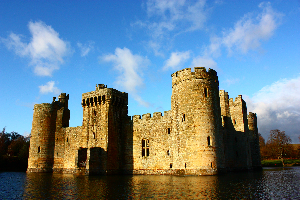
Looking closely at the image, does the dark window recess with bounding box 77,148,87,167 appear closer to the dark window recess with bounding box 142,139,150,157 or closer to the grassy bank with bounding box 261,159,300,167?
the dark window recess with bounding box 142,139,150,157

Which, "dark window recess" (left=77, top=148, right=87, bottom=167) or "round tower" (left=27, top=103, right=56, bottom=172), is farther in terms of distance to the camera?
"round tower" (left=27, top=103, right=56, bottom=172)

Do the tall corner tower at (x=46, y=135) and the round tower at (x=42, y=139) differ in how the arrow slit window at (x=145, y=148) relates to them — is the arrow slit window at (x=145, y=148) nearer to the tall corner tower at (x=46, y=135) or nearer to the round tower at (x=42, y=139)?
the tall corner tower at (x=46, y=135)

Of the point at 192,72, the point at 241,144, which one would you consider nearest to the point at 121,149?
the point at 192,72

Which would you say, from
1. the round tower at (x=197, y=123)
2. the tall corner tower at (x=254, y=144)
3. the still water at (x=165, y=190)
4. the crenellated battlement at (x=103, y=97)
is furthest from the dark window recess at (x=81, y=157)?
the tall corner tower at (x=254, y=144)

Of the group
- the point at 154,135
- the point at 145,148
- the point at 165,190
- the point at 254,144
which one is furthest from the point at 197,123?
the point at 254,144

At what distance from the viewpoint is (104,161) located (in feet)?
99.8

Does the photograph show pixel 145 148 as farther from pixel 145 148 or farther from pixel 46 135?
pixel 46 135

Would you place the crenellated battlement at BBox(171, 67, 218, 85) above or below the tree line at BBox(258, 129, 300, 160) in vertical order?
above

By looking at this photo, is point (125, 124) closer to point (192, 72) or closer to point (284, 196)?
point (192, 72)

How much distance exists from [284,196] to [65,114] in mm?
34545

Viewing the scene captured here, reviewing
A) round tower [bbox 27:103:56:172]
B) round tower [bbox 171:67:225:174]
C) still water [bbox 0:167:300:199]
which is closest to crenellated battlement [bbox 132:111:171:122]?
round tower [bbox 171:67:225:174]

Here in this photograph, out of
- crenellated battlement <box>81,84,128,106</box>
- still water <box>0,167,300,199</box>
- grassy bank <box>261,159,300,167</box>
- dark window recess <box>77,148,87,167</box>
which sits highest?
crenellated battlement <box>81,84,128,106</box>

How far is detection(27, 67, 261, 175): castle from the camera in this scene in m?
26.1

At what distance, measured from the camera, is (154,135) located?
3116 cm
